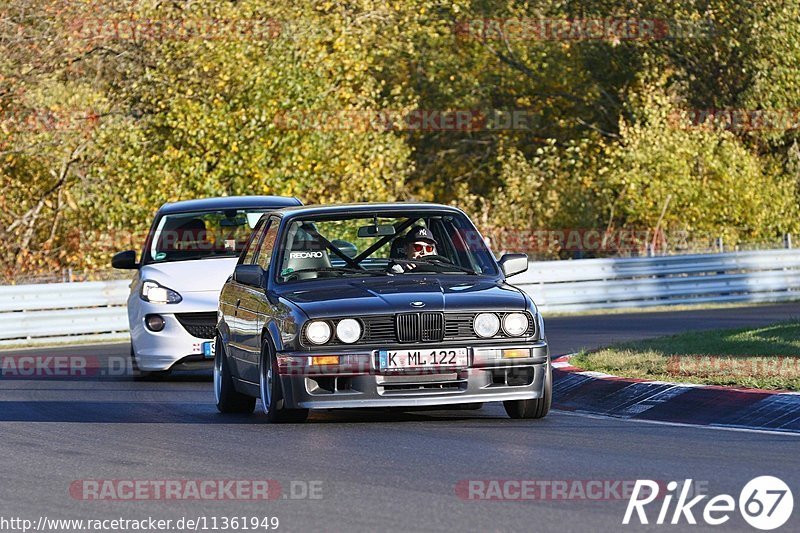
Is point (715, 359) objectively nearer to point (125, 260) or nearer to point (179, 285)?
point (179, 285)

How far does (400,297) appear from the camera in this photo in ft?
37.5

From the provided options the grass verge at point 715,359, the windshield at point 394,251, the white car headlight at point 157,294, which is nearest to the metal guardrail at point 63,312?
the white car headlight at point 157,294

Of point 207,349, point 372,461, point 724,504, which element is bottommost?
point 207,349

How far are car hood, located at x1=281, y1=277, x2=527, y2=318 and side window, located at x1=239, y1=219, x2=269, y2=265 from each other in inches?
67.0

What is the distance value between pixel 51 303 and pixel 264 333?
49.9 ft

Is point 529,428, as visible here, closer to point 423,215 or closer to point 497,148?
point 423,215

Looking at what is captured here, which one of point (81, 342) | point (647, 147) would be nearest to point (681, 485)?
point (81, 342)

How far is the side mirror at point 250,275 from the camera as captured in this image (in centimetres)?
1248

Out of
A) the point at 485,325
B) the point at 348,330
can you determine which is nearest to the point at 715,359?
the point at 485,325

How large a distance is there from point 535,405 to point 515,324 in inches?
27.2

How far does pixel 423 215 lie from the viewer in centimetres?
1286

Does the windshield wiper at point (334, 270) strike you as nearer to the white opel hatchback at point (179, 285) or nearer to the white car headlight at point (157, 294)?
the white opel hatchback at point (179, 285)

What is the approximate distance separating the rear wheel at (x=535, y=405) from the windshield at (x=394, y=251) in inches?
43.2

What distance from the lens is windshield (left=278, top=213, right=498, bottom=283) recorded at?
12461 mm
